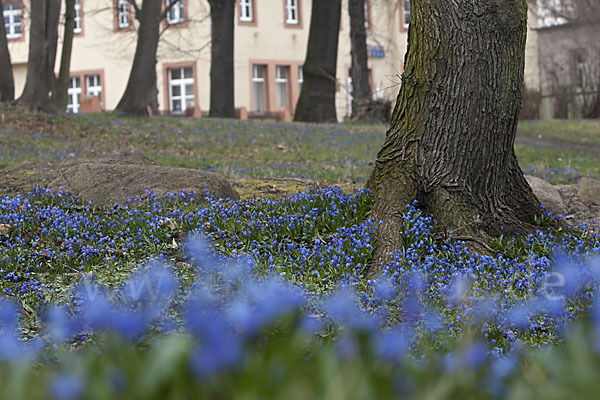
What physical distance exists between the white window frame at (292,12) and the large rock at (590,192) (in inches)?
1357

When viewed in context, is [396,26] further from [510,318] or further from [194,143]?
[510,318]

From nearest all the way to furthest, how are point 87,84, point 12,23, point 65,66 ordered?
1. point 65,66
2. point 87,84
3. point 12,23

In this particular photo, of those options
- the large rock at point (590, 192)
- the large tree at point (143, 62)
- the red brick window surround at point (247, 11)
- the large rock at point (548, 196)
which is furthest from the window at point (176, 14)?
the large rock at point (548, 196)

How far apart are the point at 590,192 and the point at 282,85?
3452cm

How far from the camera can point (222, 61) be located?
24.4 m

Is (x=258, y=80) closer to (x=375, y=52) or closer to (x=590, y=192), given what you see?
(x=375, y=52)

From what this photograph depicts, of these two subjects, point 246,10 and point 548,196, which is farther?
point 246,10

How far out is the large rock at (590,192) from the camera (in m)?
8.25

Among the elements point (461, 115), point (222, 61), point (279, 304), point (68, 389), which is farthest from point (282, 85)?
point (68, 389)

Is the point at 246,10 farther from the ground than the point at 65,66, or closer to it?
farther from the ground

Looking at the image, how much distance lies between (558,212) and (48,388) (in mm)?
6750

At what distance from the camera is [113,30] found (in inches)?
1596

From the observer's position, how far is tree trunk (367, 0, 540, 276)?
20.5 feet

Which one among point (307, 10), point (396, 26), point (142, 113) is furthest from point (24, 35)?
point (142, 113)
